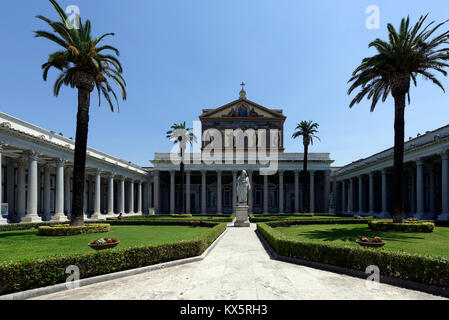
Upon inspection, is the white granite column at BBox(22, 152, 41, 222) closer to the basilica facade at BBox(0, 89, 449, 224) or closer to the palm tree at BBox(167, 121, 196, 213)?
the basilica facade at BBox(0, 89, 449, 224)

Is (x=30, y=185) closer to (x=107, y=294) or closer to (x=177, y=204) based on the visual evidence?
(x=107, y=294)

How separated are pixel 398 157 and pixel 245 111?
35921 millimetres

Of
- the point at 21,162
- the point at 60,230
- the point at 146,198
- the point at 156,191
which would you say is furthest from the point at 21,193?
the point at 146,198

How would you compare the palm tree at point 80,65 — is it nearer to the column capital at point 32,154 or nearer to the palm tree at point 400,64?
the column capital at point 32,154

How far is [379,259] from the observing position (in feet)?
27.8

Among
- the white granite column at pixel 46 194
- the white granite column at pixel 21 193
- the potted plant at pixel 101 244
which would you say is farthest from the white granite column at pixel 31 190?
the potted plant at pixel 101 244

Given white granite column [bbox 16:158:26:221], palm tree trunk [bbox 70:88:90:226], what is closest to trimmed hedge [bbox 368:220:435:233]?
palm tree trunk [bbox 70:88:90:226]

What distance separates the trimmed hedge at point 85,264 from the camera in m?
6.98

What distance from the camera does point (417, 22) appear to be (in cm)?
1870

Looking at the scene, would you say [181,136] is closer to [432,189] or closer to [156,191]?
[156,191]

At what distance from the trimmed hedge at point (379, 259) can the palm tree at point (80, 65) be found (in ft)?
48.2

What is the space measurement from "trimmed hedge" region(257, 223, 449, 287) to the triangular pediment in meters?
43.8

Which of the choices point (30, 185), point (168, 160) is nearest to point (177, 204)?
point (168, 160)
